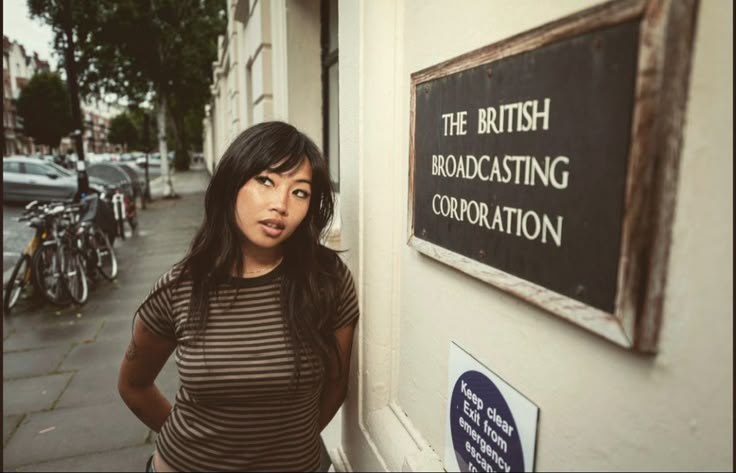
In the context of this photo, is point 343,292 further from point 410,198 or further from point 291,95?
point 291,95

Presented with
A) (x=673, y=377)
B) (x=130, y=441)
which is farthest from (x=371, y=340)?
(x=130, y=441)

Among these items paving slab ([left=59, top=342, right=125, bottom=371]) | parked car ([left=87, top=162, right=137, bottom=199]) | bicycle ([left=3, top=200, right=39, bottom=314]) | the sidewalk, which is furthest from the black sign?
parked car ([left=87, top=162, right=137, bottom=199])

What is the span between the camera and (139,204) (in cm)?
1619

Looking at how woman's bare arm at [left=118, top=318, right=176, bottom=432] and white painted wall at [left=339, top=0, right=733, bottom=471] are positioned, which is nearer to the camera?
white painted wall at [left=339, top=0, right=733, bottom=471]

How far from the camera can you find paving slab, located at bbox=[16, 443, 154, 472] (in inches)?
117

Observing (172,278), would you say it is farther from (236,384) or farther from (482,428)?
(482,428)

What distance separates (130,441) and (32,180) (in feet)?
47.9

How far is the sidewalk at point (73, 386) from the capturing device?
309 centimetres

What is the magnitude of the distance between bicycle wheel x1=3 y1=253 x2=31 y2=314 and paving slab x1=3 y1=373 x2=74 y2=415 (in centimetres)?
200

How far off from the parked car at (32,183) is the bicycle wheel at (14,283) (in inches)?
380

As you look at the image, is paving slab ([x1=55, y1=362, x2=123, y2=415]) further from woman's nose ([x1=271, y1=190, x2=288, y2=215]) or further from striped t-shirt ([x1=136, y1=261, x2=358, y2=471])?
woman's nose ([x1=271, y1=190, x2=288, y2=215])

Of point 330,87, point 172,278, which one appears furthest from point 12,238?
point 172,278

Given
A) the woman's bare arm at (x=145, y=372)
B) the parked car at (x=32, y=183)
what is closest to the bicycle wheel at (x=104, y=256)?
the woman's bare arm at (x=145, y=372)

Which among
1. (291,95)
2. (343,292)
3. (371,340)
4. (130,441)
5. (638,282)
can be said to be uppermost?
(291,95)
